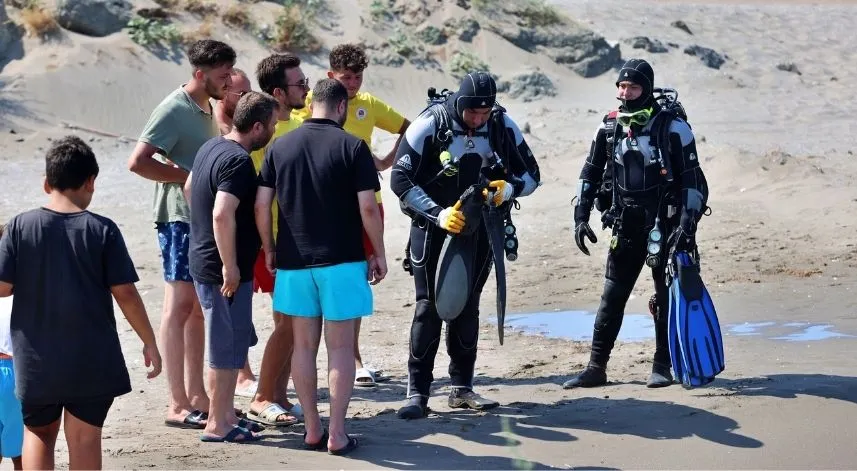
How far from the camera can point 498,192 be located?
714 cm

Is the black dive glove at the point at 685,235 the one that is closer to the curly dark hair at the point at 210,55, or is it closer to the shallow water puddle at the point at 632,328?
the shallow water puddle at the point at 632,328

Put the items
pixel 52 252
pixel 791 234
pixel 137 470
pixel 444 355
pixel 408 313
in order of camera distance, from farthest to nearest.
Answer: pixel 791 234 < pixel 408 313 < pixel 444 355 < pixel 137 470 < pixel 52 252

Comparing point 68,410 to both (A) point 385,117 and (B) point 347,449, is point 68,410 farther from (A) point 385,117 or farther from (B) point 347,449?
(A) point 385,117

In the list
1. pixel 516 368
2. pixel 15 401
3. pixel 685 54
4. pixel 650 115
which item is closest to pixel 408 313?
pixel 516 368

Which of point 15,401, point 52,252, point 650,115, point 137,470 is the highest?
point 650,115

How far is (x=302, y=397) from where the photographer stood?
A: 6.56m

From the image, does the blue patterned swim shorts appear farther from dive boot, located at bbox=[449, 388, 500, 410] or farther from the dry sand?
dive boot, located at bbox=[449, 388, 500, 410]

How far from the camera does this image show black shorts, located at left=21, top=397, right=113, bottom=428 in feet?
17.5

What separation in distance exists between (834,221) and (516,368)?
5449 millimetres

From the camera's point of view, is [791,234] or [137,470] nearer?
[137,470]

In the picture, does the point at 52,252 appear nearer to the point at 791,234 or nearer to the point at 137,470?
the point at 137,470

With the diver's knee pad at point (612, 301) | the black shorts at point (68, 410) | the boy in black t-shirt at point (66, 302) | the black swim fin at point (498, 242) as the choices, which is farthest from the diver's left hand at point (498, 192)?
the black shorts at point (68, 410)

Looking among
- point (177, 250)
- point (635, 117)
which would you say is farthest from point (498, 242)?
point (177, 250)

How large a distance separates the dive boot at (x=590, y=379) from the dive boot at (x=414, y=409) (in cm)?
111
